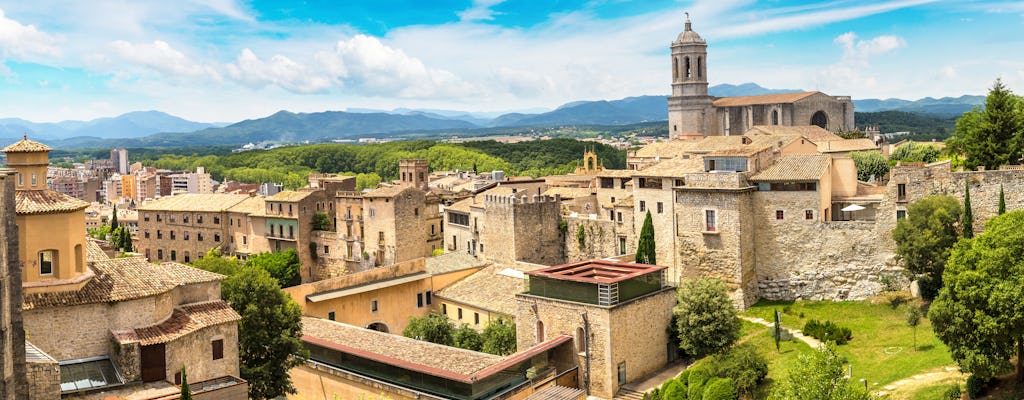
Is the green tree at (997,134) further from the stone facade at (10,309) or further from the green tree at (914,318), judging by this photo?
the stone facade at (10,309)

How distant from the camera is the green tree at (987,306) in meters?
26.6

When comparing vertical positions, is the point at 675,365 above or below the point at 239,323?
below

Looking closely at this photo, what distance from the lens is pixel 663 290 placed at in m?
40.2

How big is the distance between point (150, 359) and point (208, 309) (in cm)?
342

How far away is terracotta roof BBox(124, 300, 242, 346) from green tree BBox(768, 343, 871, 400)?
19.0 metres

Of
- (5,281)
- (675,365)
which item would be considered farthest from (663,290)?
(5,281)

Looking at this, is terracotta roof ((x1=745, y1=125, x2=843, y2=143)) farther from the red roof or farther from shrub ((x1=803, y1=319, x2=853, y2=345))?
shrub ((x1=803, y1=319, x2=853, y2=345))

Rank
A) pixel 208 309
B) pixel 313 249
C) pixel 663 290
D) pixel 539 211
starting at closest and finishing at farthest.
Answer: pixel 208 309, pixel 663 290, pixel 539 211, pixel 313 249

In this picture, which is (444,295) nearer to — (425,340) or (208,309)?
(425,340)

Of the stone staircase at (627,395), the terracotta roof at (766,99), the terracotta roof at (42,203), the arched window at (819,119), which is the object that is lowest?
the stone staircase at (627,395)

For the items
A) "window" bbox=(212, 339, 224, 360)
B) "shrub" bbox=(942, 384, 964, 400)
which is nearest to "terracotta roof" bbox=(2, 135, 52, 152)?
"window" bbox=(212, 339, 224, 360)

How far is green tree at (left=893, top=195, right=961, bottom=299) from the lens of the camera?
37531 millimetres

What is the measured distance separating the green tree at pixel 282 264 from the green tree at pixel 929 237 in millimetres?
44236

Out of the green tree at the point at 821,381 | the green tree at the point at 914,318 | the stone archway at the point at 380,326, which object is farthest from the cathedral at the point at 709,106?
the green tree at the point at 821,381
